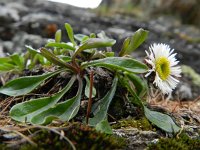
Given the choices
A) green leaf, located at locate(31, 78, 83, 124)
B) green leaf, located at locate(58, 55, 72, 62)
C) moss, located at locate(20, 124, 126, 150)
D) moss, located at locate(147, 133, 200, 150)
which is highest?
green leaf, located at locate(58, 55, 72, 62)

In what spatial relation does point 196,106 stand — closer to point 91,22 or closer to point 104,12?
point 91,22

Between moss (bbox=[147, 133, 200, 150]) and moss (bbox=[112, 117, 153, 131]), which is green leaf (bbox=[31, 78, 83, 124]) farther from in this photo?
moss (bbox=[147, 133, 200, 150])

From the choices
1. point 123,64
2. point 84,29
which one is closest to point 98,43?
point 123,64

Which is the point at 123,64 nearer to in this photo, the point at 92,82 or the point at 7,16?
the point at 92,82

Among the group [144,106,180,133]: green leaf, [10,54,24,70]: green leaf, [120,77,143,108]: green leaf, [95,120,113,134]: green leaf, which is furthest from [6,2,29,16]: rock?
[95,120,113,134]: green leaf

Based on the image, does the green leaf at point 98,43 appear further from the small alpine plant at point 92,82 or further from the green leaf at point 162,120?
the green leaf at point 162,120

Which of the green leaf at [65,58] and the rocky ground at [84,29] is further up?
the rocky ground at [84,29]

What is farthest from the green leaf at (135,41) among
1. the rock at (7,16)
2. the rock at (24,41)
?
the rock at (7,16)
